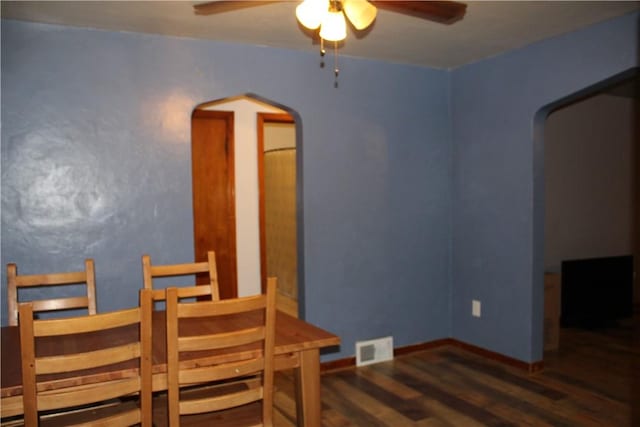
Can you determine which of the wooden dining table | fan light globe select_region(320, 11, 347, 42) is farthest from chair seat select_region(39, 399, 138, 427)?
fan light globe select_region(320, 11, 347, 42)

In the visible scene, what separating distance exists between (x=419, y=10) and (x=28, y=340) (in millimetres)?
1922

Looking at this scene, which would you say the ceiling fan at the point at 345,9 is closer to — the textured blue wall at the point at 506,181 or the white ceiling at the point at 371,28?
the white ceiling at the point at 371,28

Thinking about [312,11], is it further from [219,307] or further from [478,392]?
[478,392]

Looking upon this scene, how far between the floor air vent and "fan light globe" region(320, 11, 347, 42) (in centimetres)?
247

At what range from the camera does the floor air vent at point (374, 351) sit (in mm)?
3945

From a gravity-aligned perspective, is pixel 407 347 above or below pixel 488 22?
below

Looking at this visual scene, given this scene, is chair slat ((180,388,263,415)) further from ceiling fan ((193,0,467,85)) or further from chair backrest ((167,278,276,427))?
ceiling fan ((193,0,467,85))

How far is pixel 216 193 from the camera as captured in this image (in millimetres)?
4723

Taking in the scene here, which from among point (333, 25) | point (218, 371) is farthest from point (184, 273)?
point (333, 25)

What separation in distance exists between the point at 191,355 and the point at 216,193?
9.64ft

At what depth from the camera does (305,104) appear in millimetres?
3738

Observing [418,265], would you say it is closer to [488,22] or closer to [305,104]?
[305,104]

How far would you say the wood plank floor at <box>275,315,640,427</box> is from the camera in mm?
2996

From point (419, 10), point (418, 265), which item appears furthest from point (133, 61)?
point (418, 265)
